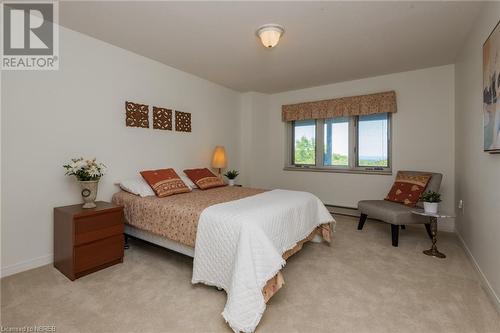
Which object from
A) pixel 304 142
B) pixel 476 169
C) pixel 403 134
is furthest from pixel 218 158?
pixel 476 169

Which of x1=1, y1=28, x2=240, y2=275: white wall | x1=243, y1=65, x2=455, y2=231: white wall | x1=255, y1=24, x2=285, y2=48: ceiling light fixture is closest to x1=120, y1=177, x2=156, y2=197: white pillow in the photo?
x1=1, y1=28, x2=240, y2=275: white wall

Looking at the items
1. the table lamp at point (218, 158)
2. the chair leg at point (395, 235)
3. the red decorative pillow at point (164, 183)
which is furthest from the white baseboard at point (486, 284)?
the table lamp at point (218, 158)

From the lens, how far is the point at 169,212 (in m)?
2.37

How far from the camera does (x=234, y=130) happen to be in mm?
4902

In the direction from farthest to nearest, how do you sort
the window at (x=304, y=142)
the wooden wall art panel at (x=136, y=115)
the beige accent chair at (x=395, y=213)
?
the window at (x=304, y=142) → the wooden wall art panel at (x=136, y=115) → the beige accent chair at (x=395, y=213)

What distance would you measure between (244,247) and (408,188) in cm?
277

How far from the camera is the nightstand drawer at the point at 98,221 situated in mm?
2207

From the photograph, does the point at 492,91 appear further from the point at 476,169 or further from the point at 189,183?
the point at 189,183

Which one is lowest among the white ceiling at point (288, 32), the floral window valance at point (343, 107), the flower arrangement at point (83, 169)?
the flower arrangement at point (83, 169)

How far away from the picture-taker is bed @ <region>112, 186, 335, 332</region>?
1634mm

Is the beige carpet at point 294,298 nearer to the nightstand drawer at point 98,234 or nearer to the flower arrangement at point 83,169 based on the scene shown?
the nightstand drawer at point 98,234

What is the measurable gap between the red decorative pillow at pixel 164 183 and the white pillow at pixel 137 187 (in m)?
0.05

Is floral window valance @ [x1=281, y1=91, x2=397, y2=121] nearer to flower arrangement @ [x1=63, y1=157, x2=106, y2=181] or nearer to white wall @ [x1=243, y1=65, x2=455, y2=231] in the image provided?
white wall @ [x1=243, y1=65, x2=455, y2=231]

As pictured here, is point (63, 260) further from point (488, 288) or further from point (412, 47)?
point (412, 47)
